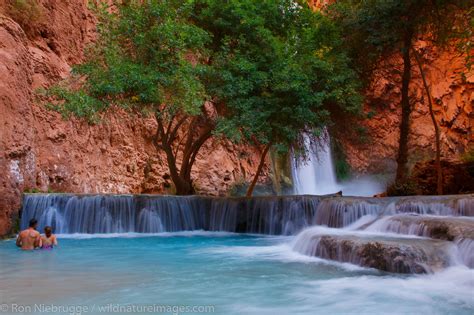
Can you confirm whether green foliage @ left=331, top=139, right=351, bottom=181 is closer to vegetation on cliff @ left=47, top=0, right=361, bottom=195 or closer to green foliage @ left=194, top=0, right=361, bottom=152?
green foliage @ left=194, top=0, right=361, bottom=152

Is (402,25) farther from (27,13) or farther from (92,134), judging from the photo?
(27,13)

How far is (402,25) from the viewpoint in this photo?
16469 millimetres

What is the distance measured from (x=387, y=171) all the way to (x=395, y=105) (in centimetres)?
457

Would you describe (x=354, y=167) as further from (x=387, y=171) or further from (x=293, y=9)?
(x=293, y=9)

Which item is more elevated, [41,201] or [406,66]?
[406,66]

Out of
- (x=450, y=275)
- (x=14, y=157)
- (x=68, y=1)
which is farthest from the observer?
(x=68, y=1)

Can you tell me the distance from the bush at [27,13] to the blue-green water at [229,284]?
41.0 ft

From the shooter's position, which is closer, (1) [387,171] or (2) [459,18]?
(2) [459,18]

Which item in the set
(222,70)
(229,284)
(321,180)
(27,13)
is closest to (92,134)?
(27,13)

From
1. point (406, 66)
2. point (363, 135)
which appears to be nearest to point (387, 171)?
point (363, 135)

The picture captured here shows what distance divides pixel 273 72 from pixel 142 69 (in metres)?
4.77

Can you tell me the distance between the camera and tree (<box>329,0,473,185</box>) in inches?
637

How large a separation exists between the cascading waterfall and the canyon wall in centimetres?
188

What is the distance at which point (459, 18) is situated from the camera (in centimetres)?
1712
